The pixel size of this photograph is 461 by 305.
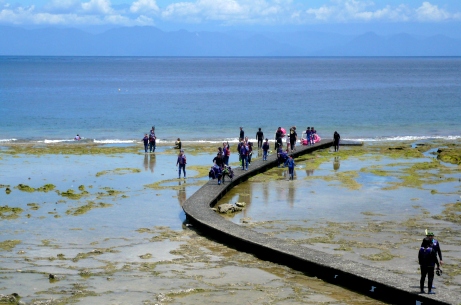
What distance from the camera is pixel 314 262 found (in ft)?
63.9

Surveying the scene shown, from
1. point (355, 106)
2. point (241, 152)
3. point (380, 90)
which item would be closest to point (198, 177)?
point (241, 152)

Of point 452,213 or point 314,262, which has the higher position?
point 452,213

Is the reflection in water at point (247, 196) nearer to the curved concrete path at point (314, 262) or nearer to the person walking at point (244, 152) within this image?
the curved concrete path at point (314, 262)

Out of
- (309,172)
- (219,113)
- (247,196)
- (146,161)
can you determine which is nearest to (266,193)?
(247,196)

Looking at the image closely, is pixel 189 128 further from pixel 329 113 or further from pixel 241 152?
pixel 241 152

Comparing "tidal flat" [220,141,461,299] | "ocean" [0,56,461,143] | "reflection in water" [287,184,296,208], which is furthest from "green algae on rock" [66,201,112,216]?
"ocean" [0,56,461,143]

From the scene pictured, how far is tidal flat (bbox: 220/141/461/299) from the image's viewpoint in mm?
21625

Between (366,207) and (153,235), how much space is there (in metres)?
8.90

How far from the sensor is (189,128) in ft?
226

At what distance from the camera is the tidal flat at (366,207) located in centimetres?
2162

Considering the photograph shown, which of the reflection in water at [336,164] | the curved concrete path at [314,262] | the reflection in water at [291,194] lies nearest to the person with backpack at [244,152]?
the reflection in water at [291,194]

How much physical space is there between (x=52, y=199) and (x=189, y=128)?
39.8 metres

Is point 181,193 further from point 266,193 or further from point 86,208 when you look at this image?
point 86,208

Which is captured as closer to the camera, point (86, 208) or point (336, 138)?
point (86, 208)
